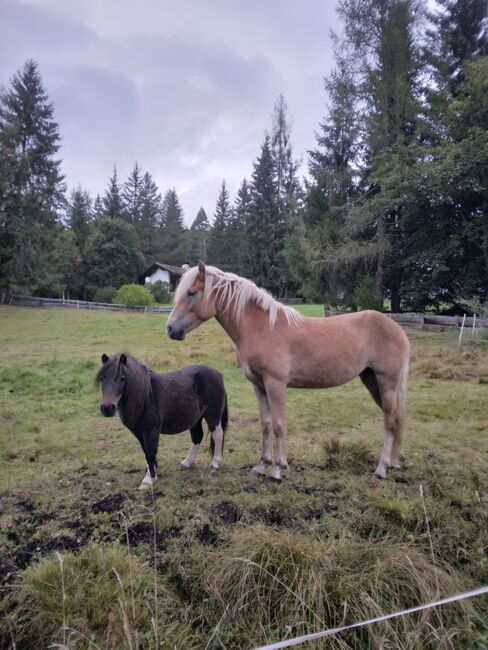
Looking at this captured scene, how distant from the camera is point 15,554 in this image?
261 centimetres

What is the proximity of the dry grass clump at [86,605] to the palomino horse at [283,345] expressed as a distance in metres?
1.91

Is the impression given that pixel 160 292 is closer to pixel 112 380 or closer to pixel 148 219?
pixel 148 219

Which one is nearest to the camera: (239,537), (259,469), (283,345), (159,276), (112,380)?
(239,537)

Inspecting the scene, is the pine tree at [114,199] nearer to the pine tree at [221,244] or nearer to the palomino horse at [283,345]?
the pine tree at [221,244]

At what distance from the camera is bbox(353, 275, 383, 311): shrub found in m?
18.2

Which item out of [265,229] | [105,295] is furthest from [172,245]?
[105,295]

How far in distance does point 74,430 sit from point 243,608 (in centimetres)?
430

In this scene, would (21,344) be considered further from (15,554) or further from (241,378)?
(15,554)

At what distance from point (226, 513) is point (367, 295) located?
54.0ft

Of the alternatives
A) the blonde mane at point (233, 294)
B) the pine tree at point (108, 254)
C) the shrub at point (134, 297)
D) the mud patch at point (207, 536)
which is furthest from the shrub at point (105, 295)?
the mud patch at point (207, 536)

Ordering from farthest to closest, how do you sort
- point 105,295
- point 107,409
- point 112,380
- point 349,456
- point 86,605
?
point 105,295
point 349,456
point 112,380
point 107,409
point 86,605

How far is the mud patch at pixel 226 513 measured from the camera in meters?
3.11

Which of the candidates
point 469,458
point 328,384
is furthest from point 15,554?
point 469,458

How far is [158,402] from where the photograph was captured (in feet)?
12.2
